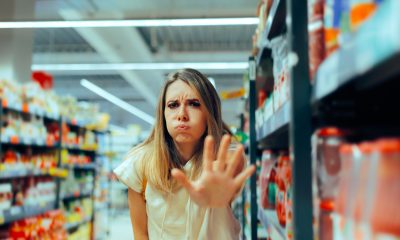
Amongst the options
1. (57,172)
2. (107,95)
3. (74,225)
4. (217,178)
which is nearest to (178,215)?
(217,178)

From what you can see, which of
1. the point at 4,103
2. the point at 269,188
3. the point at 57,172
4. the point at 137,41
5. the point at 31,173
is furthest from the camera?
the point at 137,41

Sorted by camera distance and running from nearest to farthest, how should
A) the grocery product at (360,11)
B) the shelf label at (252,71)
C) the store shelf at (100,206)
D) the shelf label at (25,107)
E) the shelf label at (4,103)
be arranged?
the grocery product at (360,11), the shelf label at (252,71), the shelf label at (4,103), the shelf label at (25,107), the store shelf at (100,206)

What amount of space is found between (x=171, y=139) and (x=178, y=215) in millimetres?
330

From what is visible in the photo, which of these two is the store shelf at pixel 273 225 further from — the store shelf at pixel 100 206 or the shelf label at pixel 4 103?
the store shelf at pixel 100 206

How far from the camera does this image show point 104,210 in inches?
322

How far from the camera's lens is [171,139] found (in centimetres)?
179

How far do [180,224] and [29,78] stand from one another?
5358 millimetres

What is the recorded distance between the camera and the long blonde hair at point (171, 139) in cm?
163

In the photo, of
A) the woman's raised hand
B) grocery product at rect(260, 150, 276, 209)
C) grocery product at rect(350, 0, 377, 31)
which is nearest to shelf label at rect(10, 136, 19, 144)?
grocery product at rect(260, 150, 276, 209)

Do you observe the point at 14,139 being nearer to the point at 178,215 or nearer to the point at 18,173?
the point at 18,173

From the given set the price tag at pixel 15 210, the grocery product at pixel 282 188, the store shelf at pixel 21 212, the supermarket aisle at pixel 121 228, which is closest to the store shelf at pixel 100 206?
the supermarket aisle at pixel 121 228

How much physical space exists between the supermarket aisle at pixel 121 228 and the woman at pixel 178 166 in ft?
22.3

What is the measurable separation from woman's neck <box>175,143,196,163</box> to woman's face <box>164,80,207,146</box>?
0.23 ft

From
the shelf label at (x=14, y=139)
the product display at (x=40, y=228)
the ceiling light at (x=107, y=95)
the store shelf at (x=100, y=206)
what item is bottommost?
→ the store shelf at (x=100, y=206)
